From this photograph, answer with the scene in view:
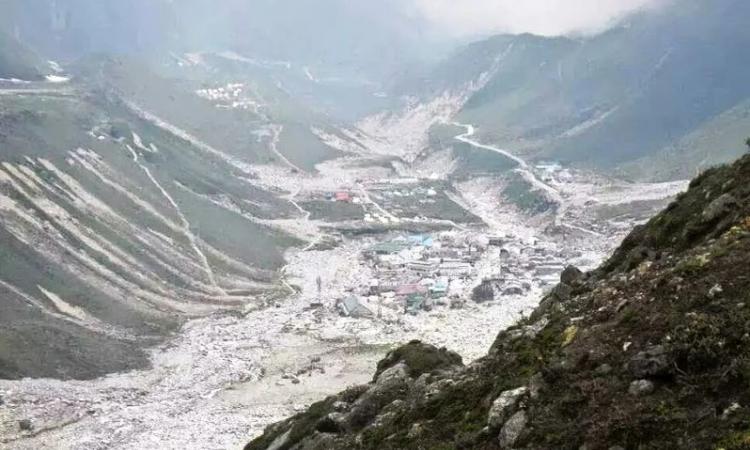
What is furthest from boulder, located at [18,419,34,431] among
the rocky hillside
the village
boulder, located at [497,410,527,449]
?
boulder, located at [497,410,527,449]

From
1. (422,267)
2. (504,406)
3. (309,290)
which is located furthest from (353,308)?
(504,406)

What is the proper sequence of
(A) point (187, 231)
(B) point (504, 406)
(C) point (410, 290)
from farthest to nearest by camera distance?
(A) point (187, 231), (C) point (410, 290), (B) point (504, 406)

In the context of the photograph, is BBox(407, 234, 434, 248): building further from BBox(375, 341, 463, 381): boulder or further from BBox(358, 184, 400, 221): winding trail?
BBox(375, 341, 463, 381): boulder

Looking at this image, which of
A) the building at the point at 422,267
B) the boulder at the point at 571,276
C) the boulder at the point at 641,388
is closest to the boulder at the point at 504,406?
the boulder at the point at 641,388

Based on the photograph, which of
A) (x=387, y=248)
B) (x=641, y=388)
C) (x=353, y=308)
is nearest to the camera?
(x=641, y=388)

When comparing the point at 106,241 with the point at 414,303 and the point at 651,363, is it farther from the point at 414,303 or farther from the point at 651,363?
the point at 651,363

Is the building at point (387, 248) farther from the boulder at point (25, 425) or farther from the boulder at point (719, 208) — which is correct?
the boulder at point (719, 208)
